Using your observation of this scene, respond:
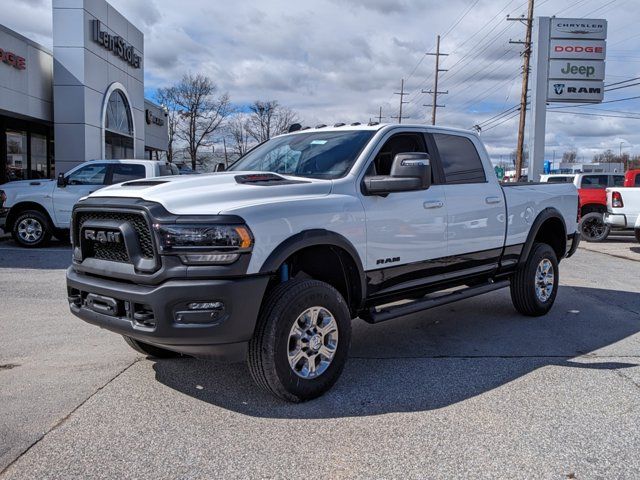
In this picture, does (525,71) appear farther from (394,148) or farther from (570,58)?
(394,148)

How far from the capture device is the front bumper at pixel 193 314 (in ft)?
11.7

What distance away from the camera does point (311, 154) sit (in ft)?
16.9

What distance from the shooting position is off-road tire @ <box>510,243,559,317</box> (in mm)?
6570

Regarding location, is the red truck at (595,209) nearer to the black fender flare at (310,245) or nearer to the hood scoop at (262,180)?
the black fender flare at (310,245)

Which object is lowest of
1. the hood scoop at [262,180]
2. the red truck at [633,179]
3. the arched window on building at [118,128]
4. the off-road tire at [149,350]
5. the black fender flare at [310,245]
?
the off-road tire at [149,350]

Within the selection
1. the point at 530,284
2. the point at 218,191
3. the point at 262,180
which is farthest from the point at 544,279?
the point at 218,191

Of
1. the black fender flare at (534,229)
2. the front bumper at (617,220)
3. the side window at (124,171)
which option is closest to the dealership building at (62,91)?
the side window at (124,171)

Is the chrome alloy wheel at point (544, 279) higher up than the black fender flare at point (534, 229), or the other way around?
the black fender flare at point (534, 229)

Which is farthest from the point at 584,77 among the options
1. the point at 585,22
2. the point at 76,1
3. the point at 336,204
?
the point at 336,204

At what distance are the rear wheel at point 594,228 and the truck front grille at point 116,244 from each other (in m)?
14.8

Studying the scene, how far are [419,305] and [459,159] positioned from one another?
1.67 metres

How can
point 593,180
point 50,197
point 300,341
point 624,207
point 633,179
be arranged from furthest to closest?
point 593,180 < point 633,179 < point 624,207 < point 50,197 < point 300,341

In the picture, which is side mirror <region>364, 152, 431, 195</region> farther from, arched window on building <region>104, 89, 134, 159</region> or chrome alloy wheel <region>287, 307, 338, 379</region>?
arched window on building <region>104, 89, 134, 159</region>

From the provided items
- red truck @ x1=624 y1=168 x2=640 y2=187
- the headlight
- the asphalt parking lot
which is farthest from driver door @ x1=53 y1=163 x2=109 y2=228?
red truck @ x1=624 y1=168 x2=640 y2=187
